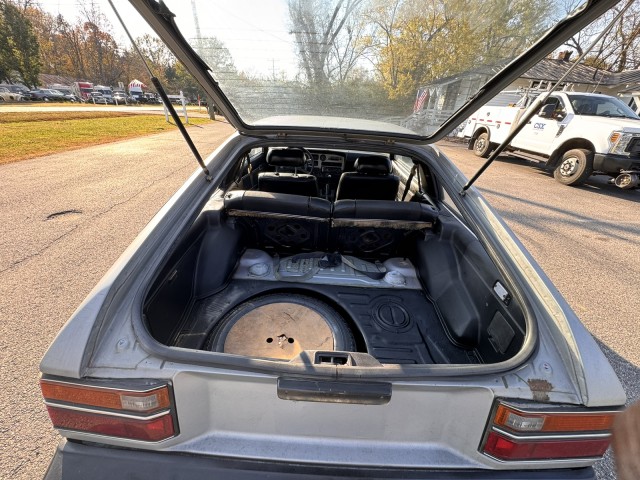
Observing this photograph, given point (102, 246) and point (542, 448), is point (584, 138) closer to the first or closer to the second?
point (542, 448)

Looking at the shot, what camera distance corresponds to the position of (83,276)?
2986 mm

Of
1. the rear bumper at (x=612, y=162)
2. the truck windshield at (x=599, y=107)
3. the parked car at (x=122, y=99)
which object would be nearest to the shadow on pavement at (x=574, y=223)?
the rear bumper at (x=612, y=162)

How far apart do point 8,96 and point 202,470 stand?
4672cm

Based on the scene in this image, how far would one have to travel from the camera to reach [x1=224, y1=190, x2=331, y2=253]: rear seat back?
2041 millimetres

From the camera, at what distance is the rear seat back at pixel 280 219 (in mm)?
2041

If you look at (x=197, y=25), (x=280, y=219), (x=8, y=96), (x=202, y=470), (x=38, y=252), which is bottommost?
(x=38, y=252)

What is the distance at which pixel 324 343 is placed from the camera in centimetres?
161

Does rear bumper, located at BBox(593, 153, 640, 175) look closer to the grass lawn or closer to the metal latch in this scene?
the metal latch

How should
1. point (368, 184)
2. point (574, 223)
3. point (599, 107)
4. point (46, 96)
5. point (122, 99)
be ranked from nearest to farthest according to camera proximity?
point (368, 184) → point (574, 223) → point (599, 107) → point (46, 96) → point (122, 99)

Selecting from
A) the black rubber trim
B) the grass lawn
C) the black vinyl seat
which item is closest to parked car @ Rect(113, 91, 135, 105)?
the grass lawn

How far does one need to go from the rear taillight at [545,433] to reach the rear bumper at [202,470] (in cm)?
7

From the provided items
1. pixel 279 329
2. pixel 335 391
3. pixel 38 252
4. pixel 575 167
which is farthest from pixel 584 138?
pixel 38 252

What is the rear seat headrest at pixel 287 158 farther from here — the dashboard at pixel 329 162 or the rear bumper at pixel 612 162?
the rear bumper at pixel 612 162

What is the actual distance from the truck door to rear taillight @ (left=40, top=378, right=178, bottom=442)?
9.22 m
